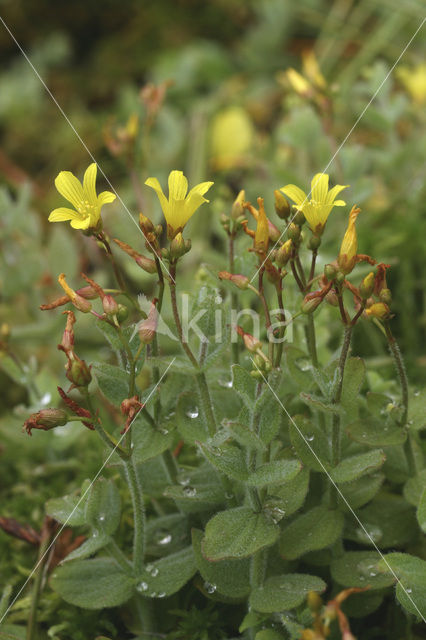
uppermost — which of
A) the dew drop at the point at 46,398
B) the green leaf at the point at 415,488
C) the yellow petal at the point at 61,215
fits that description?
the yellow petal at the point at 61,215

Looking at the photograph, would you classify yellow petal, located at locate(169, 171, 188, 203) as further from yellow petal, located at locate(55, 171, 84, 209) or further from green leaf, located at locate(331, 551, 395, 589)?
green leaf, located at locate(331, 551, 395, 589)

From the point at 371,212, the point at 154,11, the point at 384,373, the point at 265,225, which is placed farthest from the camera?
the point at 154,11

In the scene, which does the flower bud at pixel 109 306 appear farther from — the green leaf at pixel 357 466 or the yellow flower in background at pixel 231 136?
the yellow flower in background at pixel 231 136

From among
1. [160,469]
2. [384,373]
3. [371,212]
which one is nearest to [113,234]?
[371,212]

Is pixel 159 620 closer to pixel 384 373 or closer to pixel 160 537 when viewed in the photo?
pixel 160 537

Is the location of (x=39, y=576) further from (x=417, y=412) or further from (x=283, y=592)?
(x=417, y=412)

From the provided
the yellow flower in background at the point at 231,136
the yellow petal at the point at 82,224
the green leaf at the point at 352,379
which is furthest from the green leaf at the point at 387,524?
the yellow flower in background at the point at 231,136
